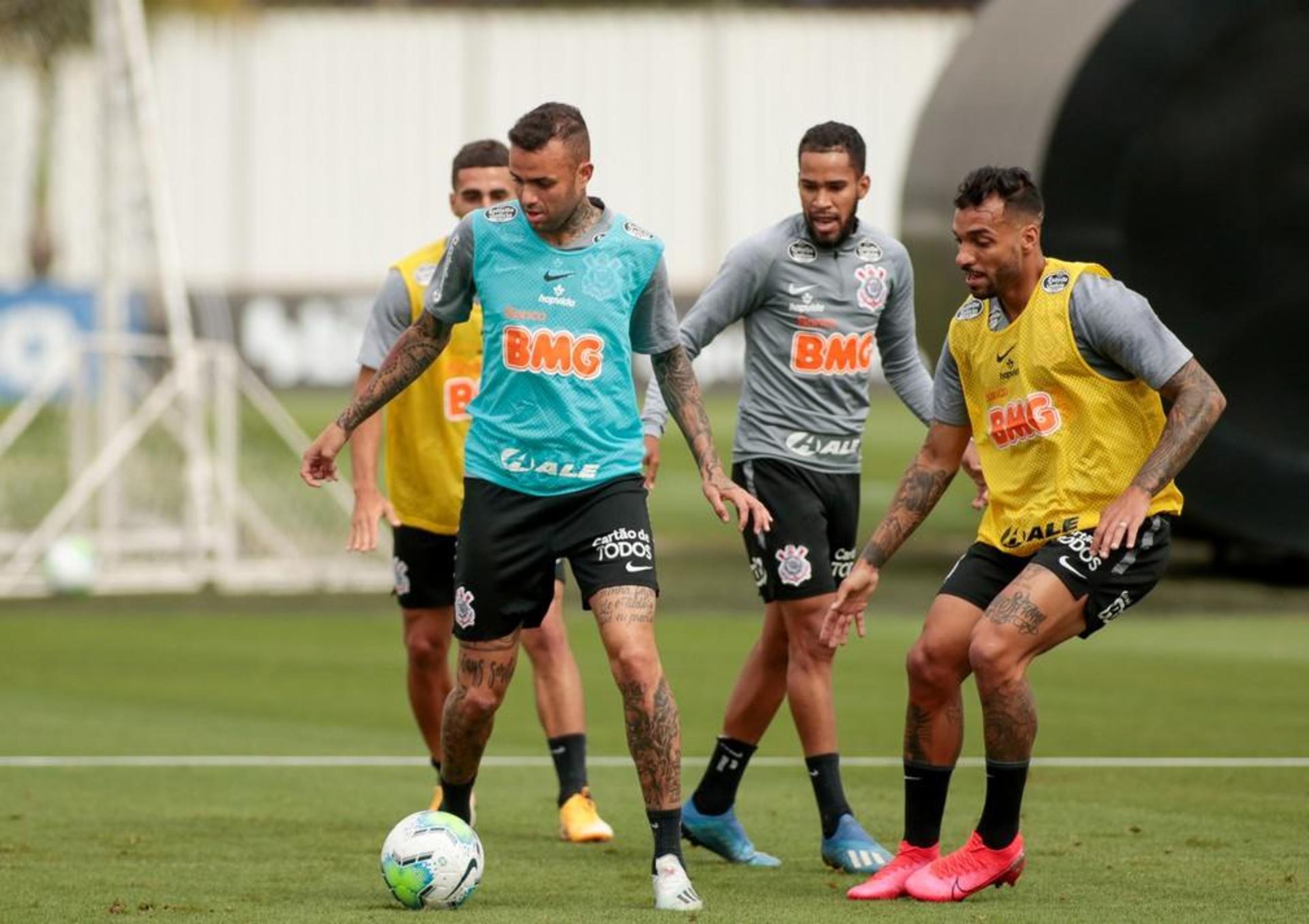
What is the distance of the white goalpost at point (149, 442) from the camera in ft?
64.2

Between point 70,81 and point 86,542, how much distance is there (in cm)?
1294

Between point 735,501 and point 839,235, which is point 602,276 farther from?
point 839,235

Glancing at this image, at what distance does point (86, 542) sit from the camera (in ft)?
62.3

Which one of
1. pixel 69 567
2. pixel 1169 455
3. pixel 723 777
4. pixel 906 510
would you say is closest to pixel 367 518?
pixel 723 777

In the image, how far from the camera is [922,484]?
323 inches

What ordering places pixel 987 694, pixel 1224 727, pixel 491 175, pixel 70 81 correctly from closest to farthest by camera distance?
pixel 987 694 → pixel 491 175 → pixel 1224 727 → pixel 70 81

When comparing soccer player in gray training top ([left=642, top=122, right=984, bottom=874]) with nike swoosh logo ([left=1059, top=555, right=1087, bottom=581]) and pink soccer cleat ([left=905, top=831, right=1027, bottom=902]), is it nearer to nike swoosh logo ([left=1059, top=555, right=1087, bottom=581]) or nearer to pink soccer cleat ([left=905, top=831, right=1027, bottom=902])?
pink soccer cleat ([left=905, top=831, right=1027, bottom=902])

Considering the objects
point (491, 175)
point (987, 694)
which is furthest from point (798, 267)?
point (987, 694)

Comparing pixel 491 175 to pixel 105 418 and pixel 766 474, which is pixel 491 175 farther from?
pixel 105 418

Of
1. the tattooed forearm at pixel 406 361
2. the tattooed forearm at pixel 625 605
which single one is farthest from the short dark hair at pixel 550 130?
the tattooed forearm at pixel 625 605

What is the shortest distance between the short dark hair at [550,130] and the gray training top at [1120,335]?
144 centimetres

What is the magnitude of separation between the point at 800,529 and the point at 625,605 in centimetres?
139

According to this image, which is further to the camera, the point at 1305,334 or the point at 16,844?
the point at 1305,334

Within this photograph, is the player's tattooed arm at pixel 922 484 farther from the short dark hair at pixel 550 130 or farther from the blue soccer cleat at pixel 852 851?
the short dark hair at pixel 550 130
